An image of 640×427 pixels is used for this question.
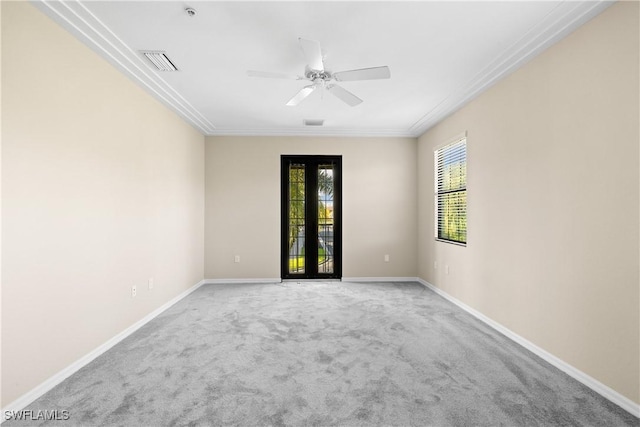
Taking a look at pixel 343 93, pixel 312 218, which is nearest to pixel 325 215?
pixel 312 218

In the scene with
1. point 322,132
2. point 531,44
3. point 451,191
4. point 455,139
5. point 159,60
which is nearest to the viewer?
point 531,44

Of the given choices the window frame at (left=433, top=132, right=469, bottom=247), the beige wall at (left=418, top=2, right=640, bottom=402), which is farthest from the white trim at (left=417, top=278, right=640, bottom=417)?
the window frame at (left=433, top=132, right=469, bottom=247)

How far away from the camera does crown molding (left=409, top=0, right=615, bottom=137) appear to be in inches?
80.3

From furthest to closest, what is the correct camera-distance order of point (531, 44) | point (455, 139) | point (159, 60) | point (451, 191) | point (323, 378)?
point (451, 191) < point (455, 139) < point (159, 60) < point (531, 44) < point (323, 378)

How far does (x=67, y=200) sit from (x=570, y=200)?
3836mm

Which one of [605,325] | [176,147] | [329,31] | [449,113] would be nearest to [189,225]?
[176,147]

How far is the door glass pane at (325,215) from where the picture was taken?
540cm

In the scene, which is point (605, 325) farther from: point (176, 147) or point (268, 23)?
point (176, 147)

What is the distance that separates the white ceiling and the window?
2.34 ft

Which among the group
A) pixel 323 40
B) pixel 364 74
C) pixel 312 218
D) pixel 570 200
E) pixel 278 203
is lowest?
pixel 312 218

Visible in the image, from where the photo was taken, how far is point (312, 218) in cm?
539

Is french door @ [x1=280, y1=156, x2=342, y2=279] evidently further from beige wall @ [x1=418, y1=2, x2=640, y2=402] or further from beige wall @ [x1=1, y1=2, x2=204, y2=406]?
beige wall @ [x1=418, y1=2, x2=640, y2=402]

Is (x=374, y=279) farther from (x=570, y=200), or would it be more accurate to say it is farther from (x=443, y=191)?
(x=570, y=200)

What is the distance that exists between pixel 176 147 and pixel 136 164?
1.05 meters
